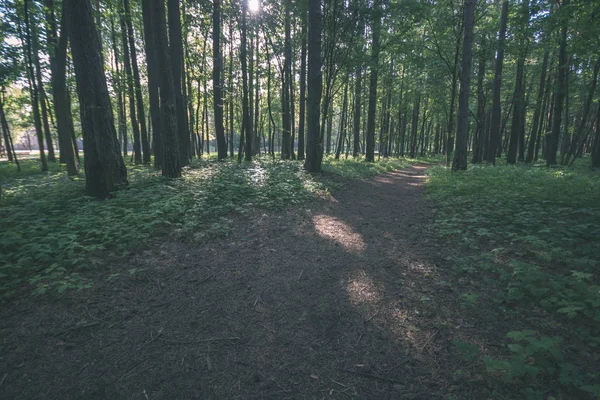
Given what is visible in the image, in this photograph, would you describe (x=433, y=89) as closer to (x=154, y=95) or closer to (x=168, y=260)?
(x=154, y=95)

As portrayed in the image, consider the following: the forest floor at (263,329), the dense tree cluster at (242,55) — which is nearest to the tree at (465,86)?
the dense tree cluster at (242,55)

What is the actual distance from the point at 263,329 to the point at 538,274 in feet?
12.2

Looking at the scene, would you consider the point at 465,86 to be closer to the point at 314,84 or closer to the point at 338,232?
the point at 314,84

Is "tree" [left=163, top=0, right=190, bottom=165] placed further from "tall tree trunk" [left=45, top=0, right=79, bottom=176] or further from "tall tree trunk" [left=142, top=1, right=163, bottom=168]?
"tall tree trunk" [left=45, top=0, right=79, bottom=176]

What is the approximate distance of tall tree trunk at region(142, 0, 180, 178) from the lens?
9.41 metres

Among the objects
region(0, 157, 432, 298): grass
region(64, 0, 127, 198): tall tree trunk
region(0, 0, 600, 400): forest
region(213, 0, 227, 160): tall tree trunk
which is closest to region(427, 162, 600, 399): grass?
region(0, 0, 600, 400): forest

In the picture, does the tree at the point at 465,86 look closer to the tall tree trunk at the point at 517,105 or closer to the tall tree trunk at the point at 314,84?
the tall tree trunk at the point at 517,105

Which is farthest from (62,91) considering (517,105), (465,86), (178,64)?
(517,105)

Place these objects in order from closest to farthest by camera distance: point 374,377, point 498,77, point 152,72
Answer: point 374,377, point 152,72, point 498,77

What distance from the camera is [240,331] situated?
3098mm

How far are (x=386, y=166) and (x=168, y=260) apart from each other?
19.1m

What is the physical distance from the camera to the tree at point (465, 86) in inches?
528

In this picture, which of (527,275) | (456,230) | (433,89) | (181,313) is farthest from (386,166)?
(181,313)

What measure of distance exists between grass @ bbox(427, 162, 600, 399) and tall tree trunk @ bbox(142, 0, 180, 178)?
9.44 meters
